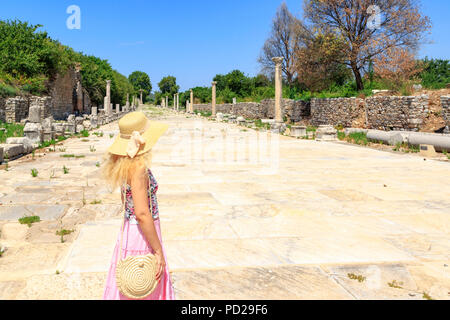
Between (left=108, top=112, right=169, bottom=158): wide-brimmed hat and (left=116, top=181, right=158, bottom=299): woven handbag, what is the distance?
1.81 feet

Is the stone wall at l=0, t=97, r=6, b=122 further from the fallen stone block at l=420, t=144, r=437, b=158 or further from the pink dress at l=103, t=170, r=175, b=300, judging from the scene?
the pink dress at l=103, t=170, r=175, b=300

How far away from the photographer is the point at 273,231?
4668mm

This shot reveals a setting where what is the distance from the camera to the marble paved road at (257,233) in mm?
3230

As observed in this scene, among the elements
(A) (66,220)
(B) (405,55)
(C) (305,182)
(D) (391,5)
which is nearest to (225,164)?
(C) (305,182)

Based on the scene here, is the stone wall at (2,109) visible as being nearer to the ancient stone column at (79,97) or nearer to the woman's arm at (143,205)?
the ancient stone column at (79,97)

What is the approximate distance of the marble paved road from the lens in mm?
3230

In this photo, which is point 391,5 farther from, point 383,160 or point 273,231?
point 273,231

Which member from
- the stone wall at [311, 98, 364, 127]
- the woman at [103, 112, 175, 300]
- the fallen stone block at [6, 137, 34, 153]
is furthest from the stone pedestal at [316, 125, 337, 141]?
the woman at [103, 112, 175, 300]

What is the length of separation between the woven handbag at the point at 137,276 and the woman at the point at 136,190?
0.23 ft

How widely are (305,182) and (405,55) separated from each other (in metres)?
16.8

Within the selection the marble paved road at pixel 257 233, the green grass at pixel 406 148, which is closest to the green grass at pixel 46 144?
the marble paved road at pixel 257 233

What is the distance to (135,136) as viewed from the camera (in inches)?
87.7
